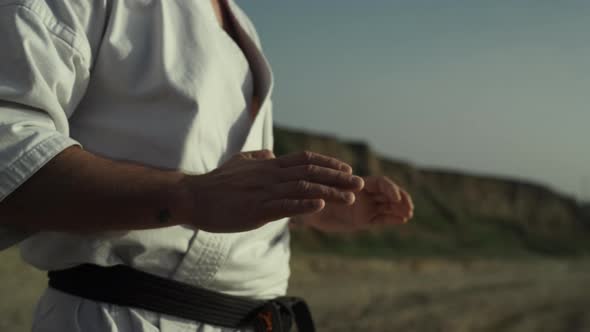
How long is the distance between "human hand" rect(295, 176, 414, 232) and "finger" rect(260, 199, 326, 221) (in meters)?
0.66

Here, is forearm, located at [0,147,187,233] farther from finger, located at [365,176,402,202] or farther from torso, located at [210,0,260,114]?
finger, located at [365,176,402,202]

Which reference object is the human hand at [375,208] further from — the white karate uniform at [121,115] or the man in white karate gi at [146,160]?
the white karate uniform at [121,115]

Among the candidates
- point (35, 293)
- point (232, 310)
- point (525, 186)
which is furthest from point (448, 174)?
point (232, 310)

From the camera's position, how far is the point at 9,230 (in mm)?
1375

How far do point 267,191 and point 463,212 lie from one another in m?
30.8

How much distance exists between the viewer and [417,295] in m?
13.2

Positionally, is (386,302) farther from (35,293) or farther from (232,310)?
(232,310)

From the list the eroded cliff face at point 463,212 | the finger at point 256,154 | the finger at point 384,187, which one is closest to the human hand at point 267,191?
the finger at point 256,154

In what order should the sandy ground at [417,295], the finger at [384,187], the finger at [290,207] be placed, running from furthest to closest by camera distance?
1. the sandy ground at [417,295]
2. the finger at [384,187]
3. the finger at [290,207]

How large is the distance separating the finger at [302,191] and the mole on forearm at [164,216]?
195mm

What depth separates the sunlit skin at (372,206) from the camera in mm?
1864

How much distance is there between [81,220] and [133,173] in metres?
0.12

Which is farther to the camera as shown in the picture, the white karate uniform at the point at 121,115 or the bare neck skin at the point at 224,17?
the bare neck skin at the point at 224,17

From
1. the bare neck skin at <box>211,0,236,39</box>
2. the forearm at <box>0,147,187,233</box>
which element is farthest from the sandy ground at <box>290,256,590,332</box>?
the forearm at <box>0,147,187,233</box>
